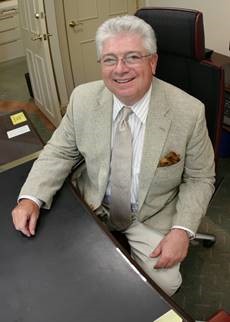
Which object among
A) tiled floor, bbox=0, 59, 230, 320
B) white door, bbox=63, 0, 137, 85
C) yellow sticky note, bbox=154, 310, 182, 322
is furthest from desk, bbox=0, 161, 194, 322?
white door, bbox=63, 0, 137, 85

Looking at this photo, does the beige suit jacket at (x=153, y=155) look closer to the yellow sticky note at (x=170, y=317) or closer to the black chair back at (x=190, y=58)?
the black chair back at (x=190, y=58)

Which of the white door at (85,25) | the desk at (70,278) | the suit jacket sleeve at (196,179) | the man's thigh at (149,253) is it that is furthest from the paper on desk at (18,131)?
the white door at (85,25)

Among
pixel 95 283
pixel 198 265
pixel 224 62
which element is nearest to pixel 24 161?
pixel 95 283

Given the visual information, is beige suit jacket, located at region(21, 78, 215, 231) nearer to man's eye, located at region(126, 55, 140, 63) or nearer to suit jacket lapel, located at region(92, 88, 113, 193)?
suit jacket lapel, located at region(92, 88, 113, 193)

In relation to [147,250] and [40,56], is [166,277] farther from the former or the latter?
[40,56]

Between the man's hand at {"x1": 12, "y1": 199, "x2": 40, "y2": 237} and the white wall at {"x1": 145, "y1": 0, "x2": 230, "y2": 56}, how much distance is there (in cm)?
202

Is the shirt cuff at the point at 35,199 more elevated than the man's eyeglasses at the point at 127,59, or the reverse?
the man's eyeglasses at the point at 127,59

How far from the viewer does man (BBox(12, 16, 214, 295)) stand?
1.21 m

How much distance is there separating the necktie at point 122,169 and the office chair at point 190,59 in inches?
13.9

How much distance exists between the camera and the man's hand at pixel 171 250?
1.23 meters

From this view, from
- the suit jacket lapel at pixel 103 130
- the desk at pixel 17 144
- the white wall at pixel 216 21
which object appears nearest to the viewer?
the suit jacket lapel at pixel 103 130

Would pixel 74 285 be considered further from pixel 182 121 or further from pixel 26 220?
pixel 182 121

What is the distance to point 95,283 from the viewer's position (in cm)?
94

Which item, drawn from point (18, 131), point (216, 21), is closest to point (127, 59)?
point (18, 131)
